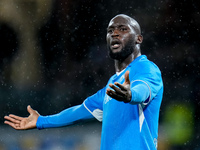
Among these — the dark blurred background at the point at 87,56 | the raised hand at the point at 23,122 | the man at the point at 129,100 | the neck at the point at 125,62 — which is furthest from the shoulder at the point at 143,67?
the dark blurred background at the point at 87,56

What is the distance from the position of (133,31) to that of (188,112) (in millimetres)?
6542

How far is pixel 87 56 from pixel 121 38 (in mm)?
6969

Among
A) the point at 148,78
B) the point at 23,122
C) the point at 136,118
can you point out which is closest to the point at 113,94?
the point at 148,78

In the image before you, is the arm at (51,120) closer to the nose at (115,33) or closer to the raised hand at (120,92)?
the nose at (115,33)

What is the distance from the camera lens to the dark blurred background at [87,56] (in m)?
9.03

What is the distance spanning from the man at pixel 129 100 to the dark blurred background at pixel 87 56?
18.7 ft

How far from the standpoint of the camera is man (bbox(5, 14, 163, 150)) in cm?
238

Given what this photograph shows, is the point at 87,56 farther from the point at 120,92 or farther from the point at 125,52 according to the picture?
the point at 120,92

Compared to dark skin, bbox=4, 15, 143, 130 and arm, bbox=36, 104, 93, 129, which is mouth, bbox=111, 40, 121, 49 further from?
arm, bbox=36, 104, 93, 129

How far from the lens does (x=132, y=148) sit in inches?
103

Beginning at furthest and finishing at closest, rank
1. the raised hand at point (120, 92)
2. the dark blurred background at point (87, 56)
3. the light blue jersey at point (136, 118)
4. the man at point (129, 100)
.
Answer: the dark blurred background at point (87, 56)
the light blue jersey at point (136, 118)
the man at point (129, 100)
the raised hand at point (120, 92)

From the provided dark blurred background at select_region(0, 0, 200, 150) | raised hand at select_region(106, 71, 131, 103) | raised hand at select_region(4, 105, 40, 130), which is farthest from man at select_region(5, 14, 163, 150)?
dark blurred background at select_region(0, 0, 200, 150)

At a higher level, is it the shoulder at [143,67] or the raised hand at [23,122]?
the shoulder at [143,67]

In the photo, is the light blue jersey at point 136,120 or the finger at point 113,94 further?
the light blue jersey at point 136,120
